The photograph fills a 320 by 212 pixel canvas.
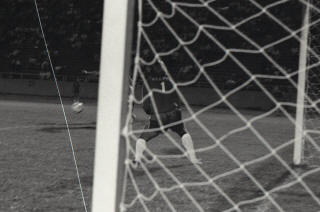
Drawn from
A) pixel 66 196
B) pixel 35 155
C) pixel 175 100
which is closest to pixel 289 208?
pixel 66 196

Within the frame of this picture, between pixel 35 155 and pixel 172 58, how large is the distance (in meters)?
16.8

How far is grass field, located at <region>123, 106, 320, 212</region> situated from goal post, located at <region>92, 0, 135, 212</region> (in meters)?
0.29

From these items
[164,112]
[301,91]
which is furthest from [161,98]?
[301,91]

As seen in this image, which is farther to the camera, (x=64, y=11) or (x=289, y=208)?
(x=64, y=11)

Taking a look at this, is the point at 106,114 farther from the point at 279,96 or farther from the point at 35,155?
the point at 279,96

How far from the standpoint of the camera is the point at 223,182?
198 inches

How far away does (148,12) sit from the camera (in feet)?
73.3

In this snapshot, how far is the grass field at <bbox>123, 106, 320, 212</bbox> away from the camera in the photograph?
386 cm

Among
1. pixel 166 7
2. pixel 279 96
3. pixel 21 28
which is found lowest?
pixel 279 96

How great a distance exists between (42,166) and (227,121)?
8463 mm

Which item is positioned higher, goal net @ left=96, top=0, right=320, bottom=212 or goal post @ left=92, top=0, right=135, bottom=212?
goal post @ left=92, top=0, right=135, bottom=212

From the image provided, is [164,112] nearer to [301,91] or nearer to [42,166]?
[42,166]

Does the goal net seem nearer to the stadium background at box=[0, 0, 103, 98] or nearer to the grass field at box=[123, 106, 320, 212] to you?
the grass field at box=[123, 106, 320, 212]

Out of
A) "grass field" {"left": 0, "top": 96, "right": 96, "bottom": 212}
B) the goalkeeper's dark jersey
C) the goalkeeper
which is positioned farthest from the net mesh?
"grass field" {"left": 0, "top": 96, "right": 96, "bottom": 212}
